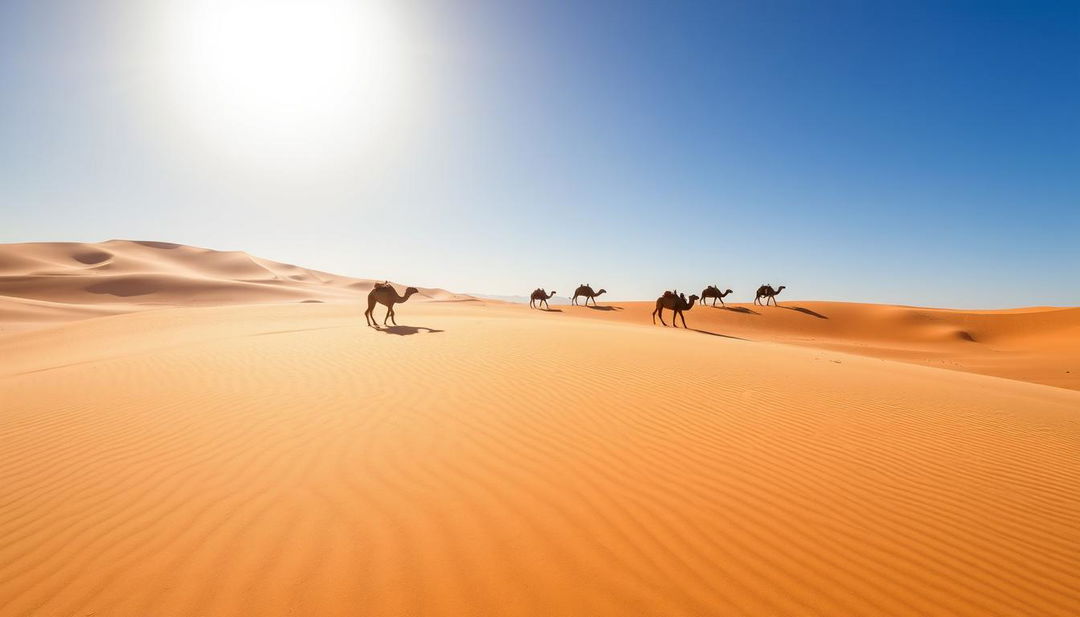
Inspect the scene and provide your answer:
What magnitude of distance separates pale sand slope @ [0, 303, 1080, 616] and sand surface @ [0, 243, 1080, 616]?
0.9 inches

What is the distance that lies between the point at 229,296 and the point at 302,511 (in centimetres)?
6315

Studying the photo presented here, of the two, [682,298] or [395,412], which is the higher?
[682,298]

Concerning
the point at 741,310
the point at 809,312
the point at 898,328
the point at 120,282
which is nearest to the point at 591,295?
the point at 741,310

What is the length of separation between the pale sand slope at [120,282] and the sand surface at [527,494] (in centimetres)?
3321

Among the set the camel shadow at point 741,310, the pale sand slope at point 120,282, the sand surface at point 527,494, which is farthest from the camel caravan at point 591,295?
the pale sand slope at point 120,282

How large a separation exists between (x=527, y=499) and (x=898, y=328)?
40938mm

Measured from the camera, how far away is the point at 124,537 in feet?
10.2

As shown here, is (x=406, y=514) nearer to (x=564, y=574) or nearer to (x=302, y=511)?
(x=302, y=511)

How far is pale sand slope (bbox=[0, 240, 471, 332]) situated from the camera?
37531mm

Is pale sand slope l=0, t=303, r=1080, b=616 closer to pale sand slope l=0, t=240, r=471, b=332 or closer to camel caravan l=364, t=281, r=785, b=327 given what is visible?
camel caravan l=364, t=281, r=785, b=327

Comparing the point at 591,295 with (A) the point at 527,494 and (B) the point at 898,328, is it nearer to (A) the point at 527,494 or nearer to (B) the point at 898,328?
(B) the point at 898,328

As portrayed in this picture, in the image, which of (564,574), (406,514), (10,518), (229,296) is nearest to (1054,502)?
(564,574)

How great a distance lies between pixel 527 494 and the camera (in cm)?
366

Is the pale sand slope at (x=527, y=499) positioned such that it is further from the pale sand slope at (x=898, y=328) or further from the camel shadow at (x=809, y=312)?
the camel shadow at (x=809, y=312)
